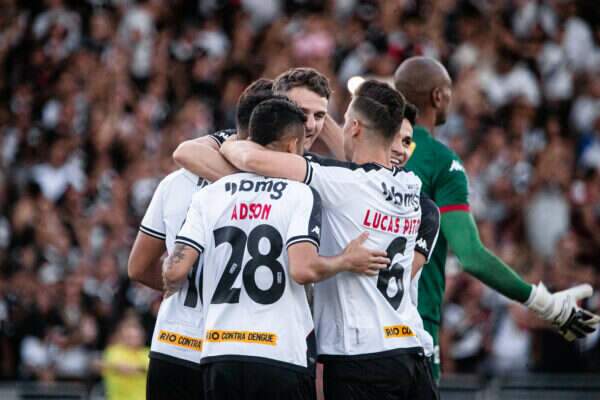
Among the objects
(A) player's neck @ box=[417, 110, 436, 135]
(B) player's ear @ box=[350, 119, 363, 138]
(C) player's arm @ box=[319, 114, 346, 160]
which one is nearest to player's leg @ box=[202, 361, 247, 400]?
(B) player's ear @ box=[350, 119, 363, 138]

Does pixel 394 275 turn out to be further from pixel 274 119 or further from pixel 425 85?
pixel 425 85

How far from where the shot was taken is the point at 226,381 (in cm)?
602

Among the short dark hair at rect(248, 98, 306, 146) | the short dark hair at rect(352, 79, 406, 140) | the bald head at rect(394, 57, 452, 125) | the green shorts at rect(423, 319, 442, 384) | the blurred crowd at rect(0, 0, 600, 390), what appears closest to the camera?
the short dark hair at rect(248, 98, 306, 146)

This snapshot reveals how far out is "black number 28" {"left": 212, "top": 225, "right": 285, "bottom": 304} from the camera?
19.8 feet

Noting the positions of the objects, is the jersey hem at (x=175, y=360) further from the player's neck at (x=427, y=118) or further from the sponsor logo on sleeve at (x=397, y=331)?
the player's neck at (x=427, y=118)

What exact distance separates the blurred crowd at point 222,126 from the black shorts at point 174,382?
717cm

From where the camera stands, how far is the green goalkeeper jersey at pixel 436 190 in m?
7.32

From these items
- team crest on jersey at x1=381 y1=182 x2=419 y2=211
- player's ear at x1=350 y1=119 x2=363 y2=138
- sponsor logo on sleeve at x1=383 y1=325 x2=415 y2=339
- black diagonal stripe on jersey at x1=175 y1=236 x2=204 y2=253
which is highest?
player's ear at x1=350 y1=119 x2=363 y2=138

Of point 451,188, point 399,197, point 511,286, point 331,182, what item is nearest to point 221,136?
point 331,182

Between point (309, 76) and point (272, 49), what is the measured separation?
456 inches

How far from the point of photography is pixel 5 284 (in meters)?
15.9

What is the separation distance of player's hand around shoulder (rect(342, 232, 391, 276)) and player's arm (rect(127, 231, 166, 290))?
1364 mm

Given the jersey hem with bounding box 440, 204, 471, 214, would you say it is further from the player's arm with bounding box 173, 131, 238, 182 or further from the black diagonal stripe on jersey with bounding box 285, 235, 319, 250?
the black diagonal stripe on jersey with bounding box 285, 235, 319, 250

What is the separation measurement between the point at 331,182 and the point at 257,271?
61 centimetres
